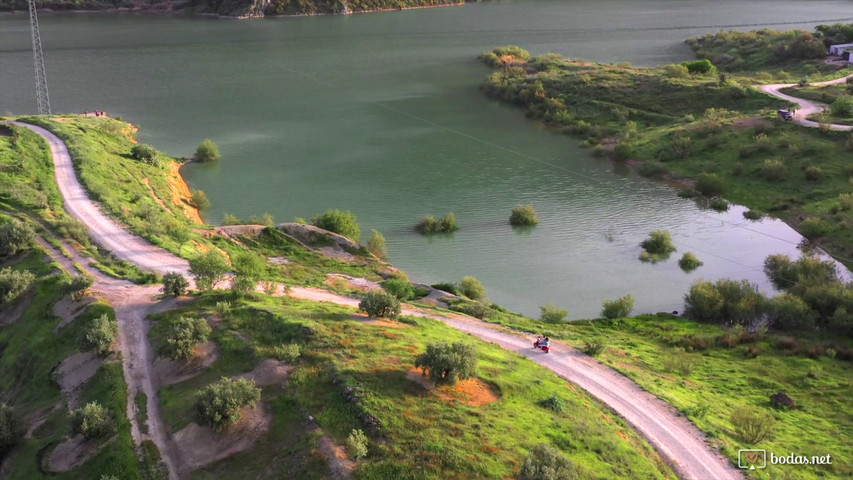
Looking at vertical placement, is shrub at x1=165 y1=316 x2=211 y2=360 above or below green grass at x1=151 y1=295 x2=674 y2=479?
above

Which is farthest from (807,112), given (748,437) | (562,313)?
(748,437)

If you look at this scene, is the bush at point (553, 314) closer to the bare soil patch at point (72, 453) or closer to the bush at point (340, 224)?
the bush at point (340, 224)

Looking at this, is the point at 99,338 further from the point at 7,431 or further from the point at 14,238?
the point at 14,238

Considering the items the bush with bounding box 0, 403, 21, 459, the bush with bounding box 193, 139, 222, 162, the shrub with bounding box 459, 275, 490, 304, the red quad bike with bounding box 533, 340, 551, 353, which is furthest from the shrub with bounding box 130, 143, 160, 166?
the red quad bike with bounding box 533, 340, 551, 353

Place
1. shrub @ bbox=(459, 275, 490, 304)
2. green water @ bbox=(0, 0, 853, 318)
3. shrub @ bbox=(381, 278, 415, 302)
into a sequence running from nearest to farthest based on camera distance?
shrub @ bbox=(381, 278, 415, 302)
shrub @ bbox=(459, 275, 490, 304)
green water @ bbox=(0, 0, 853, 318)

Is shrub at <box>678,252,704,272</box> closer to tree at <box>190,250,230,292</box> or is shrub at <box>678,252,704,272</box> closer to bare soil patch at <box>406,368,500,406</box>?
bare soil patch at <box>406,368,500,406</box>

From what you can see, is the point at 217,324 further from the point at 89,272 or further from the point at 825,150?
the point at 825,150

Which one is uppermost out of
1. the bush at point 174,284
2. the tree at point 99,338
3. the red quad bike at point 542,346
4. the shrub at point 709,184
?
the bush at point 174,284

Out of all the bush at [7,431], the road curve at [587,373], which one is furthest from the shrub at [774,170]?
the bush at [7,431]

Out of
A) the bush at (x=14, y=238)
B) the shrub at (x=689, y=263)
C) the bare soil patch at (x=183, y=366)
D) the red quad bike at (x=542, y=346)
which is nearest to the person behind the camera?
the bare soil patch at (x=183, y=366)
